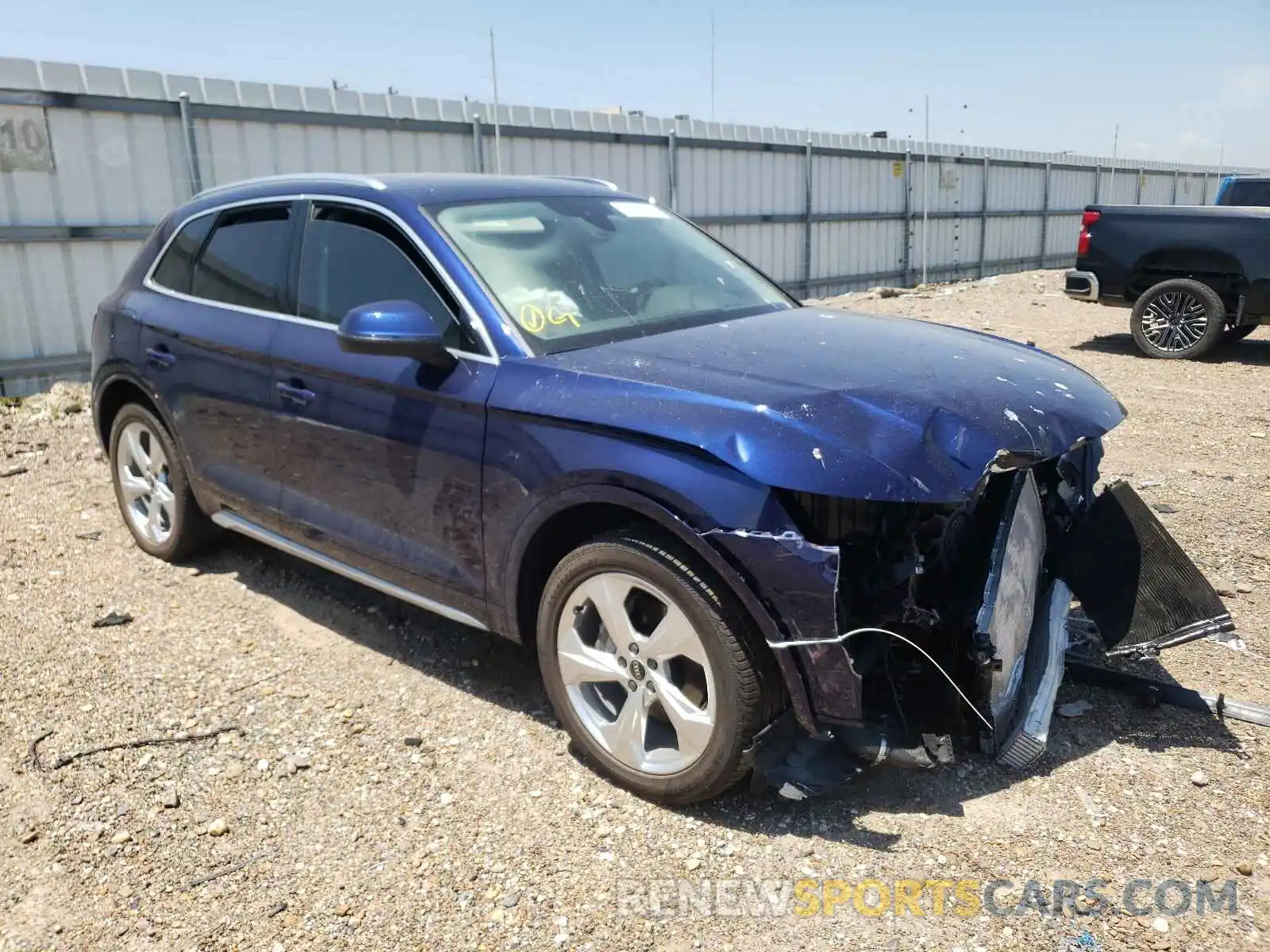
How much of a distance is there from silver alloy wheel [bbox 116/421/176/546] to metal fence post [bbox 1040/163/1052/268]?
917 inches

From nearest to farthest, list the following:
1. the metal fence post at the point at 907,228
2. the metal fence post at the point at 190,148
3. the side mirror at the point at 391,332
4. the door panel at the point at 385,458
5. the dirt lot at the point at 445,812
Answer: the dirt lot at the point at 445,812
the side mirror at the point at 391,332
the door panel at the point at 385,458
the metal fence post at the point at 190,148
the metal fence post at the point at 907,228

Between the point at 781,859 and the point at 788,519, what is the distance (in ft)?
3.10

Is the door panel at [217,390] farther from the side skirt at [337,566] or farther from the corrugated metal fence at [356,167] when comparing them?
the corrugated metal fence at [356,167]

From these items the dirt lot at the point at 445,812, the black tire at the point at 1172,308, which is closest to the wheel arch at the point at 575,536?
the dirt lot at the point at 445,812

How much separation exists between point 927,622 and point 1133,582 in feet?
3.74

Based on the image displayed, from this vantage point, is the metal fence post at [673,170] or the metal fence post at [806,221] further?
the metal fence post at [806,221]

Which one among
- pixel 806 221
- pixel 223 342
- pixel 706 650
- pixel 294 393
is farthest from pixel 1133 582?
pixel 806 221

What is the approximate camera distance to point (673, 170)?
14.3m

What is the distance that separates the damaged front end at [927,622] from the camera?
2.59 meters

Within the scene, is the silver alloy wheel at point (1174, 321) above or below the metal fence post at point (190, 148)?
below

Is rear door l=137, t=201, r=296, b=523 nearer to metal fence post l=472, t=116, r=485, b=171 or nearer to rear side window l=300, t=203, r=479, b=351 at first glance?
rear side window l=300, t=203, r=479, b=351

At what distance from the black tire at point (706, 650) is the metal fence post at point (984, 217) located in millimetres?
20937

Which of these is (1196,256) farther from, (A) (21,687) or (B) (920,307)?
(A) (21,687)

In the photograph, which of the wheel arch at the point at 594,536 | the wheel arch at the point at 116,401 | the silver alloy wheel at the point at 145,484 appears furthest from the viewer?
the silver alloy wheel at the point at 145,484
